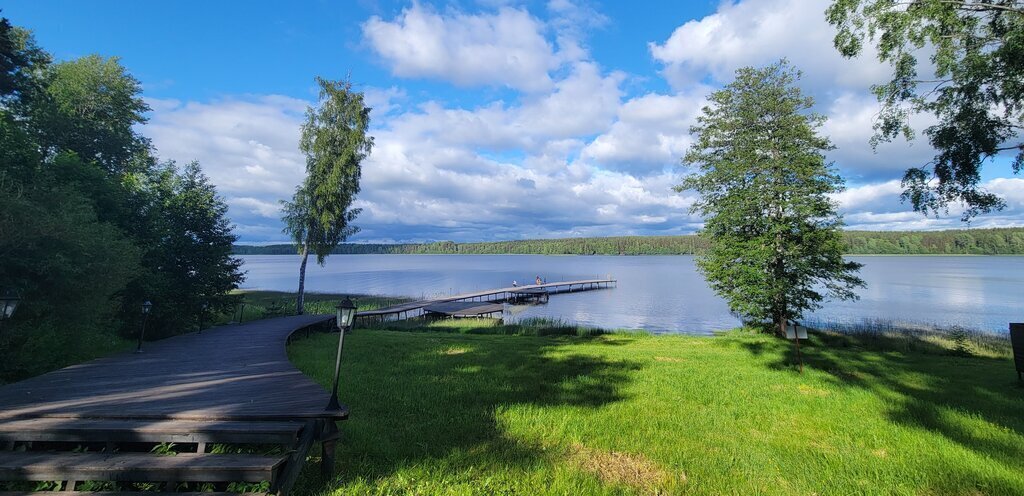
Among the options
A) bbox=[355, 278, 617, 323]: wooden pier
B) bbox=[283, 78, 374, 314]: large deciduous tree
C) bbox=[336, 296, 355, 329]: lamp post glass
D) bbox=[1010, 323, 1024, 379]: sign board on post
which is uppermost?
bbox=[283, 78, 374, 314]: large deciduous tree

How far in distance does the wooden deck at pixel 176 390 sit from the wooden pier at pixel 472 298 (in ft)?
52.3

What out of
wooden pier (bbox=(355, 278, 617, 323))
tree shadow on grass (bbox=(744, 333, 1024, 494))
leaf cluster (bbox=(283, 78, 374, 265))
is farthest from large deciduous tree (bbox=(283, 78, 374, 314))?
tree shadow on grass (bbox=(744, 333, 1024, 494))

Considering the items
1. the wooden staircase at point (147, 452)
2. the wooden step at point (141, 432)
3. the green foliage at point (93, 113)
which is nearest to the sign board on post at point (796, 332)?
the wooden staircase at point (147, 452)

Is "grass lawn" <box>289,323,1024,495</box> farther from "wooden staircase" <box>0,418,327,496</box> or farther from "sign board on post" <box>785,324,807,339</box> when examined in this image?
"sign board on post" <box>785,324,807,339</box>

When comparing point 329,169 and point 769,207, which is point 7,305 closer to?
point 329,169

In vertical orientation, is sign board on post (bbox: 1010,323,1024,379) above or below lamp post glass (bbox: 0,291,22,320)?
below

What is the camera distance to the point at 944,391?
25.6 feet

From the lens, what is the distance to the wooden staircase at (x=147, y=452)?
3.96 meters

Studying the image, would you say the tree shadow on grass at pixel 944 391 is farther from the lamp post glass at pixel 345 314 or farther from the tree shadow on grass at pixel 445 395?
the lamp post glass at pixel 345 314

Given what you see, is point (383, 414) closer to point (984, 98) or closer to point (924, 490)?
point (924, 490)

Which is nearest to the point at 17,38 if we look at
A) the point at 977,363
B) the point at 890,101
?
the point at 890,101

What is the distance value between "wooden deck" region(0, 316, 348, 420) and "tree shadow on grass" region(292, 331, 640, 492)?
0.73 m

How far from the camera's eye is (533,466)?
184 inches

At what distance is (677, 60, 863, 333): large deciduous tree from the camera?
1573 cm
